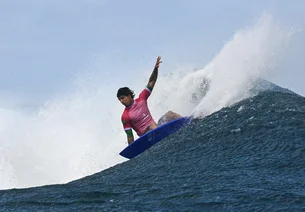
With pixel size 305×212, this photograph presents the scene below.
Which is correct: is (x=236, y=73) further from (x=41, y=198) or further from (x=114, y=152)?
(x=41, y=198)

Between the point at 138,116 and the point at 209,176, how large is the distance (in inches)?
173

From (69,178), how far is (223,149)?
25.9ft

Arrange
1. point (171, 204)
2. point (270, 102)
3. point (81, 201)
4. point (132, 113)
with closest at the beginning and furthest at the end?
point (171, 204) < point (81, 201) < point (132, 113) < point (270, 102)

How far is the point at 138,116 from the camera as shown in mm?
11891

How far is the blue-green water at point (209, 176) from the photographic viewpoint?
20.7ft

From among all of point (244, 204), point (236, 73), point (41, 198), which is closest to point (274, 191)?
point (244, 204)

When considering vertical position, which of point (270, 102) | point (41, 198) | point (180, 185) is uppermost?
point (270, 102)

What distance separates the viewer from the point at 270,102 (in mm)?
13094

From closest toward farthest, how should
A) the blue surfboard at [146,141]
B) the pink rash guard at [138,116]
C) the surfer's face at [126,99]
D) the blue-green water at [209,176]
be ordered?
the blue-green water at [209,176], the blue surfboard at [146,141], the surfer's face at [126,99], the pink rash guard at [138,116]

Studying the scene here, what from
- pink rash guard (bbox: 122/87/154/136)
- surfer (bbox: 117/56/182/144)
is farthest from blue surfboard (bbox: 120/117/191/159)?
pink rash guard (bbox: 122/87/154/136)

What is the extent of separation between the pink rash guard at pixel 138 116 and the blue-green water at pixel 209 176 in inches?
30.0

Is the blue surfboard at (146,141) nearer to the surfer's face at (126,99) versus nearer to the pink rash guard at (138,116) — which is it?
the pink rash guard at (138,116)

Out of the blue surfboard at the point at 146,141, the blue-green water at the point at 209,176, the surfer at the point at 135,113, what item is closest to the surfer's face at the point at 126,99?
the surfer at the point at 135,113

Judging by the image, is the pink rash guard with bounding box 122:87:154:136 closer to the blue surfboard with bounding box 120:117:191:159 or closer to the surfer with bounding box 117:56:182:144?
the surfer with bounding box 117:56:182:144
